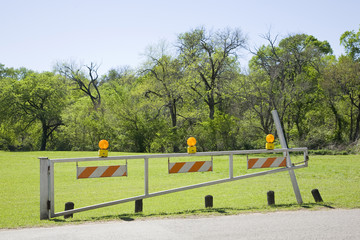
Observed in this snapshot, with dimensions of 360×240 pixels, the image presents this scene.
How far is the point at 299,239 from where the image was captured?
566cm

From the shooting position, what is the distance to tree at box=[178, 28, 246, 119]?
41.6m

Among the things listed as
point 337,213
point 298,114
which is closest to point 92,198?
point 337,213

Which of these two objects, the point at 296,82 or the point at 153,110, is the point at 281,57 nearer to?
the point at 296,82

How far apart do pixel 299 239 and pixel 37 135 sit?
5626cm

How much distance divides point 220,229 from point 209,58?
3652cm

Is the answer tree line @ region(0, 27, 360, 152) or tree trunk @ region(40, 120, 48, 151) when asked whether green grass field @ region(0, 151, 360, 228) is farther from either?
tree trunk @ region(40, 120, 48, 151)

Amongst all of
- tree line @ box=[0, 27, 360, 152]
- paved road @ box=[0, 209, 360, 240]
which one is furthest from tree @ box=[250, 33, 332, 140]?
paved road @ box=[0, 209, 360, 240]

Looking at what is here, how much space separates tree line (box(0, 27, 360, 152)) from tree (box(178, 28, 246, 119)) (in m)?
0.11

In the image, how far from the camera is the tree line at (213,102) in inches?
1551

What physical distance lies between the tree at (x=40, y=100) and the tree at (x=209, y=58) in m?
20.1

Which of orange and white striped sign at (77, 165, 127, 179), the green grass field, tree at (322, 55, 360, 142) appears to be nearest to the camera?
orange and white striped sign at (77, 165, 127, 179)

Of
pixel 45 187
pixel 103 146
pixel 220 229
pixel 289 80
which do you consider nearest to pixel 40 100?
pixel 289 80

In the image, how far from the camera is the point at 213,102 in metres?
42.9

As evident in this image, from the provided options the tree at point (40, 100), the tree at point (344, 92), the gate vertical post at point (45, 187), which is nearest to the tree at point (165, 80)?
the tree at point (40, 100)
